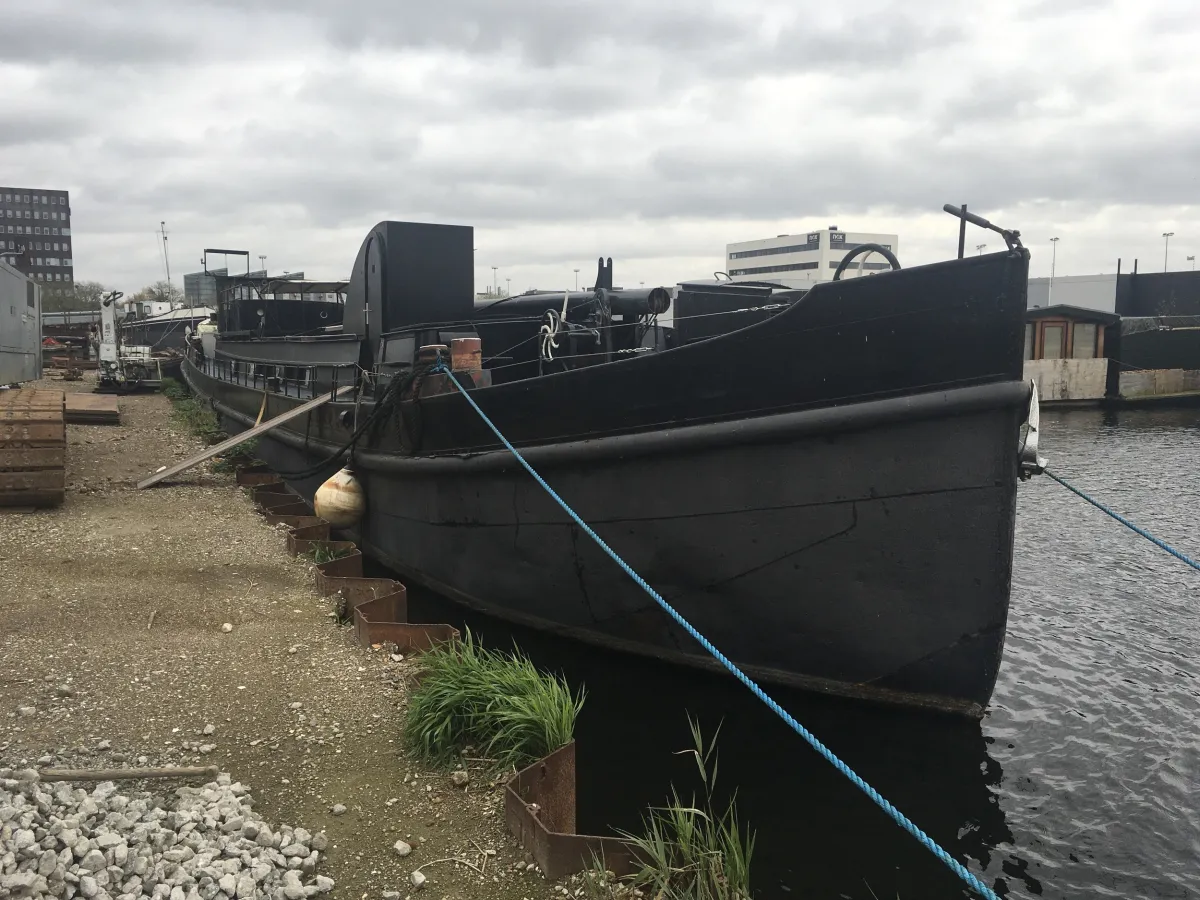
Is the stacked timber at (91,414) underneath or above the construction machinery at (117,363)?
underneath

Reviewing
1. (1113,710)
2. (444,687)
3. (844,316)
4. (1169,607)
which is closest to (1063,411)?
(1169,607)

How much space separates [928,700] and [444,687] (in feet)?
9.89

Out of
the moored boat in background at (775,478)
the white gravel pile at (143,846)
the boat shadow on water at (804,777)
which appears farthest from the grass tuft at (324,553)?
the white gravel pile at (143,846)

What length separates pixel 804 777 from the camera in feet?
16.7

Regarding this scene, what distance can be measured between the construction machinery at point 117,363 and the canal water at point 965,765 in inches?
792

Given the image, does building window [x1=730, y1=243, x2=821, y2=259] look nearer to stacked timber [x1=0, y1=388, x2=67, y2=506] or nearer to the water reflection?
stacked timber [x1=0, y1=388, x2=67, y2=506]

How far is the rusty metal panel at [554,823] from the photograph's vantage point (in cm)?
342

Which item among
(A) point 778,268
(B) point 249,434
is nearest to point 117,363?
(B) point 249,434

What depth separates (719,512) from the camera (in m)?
5.64

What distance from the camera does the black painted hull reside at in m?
4.98

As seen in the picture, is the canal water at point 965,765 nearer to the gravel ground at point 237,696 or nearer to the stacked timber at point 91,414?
the gravel ground at point 237,696

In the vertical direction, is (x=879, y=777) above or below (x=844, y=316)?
below

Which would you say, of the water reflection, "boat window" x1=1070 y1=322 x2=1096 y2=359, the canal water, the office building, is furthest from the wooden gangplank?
the office building

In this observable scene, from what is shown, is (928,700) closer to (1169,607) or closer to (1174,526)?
(1169,607)
